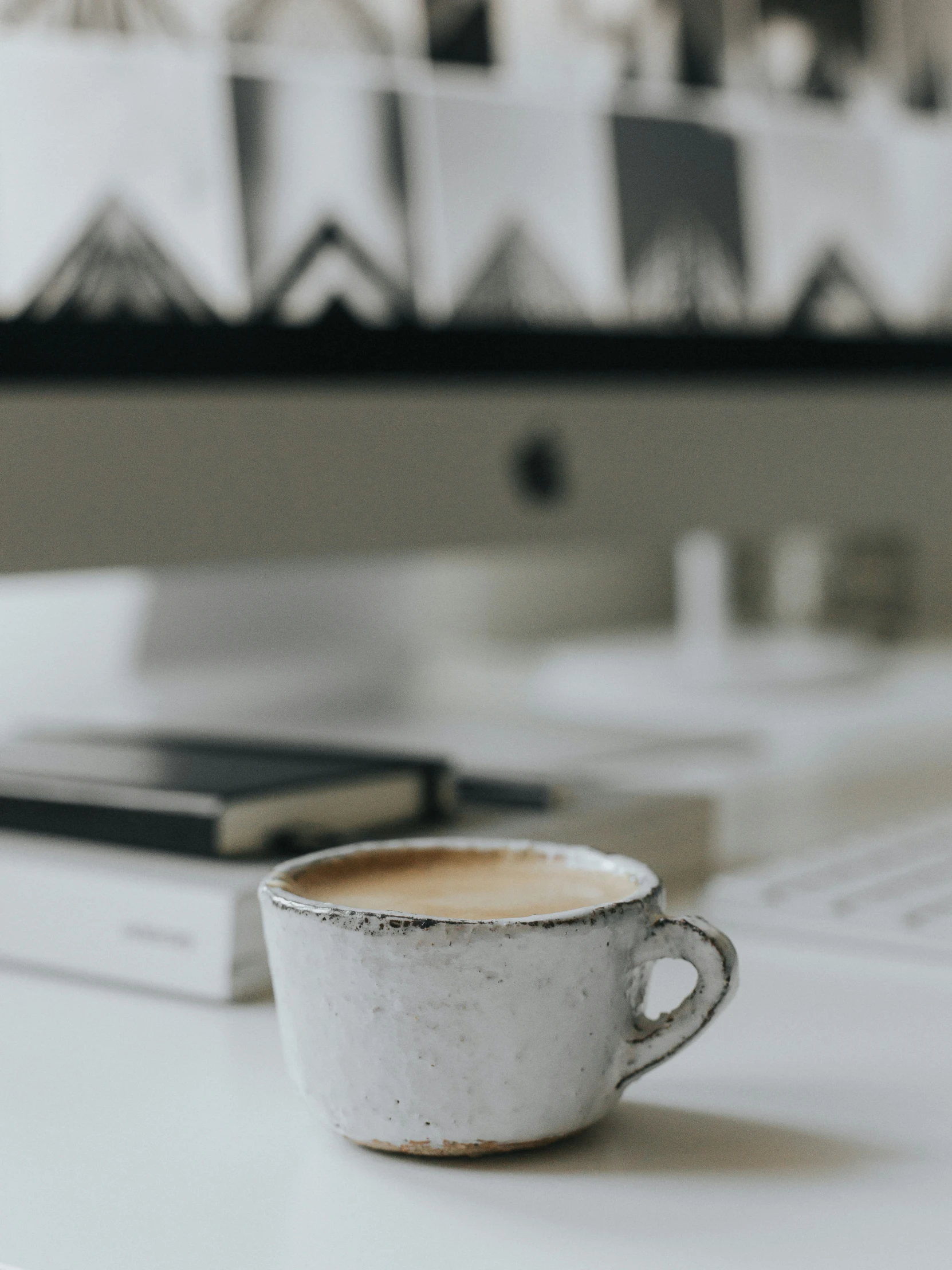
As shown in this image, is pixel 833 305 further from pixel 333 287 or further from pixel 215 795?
pixel 215 795

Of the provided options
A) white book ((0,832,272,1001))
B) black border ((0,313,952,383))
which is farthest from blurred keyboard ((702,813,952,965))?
black border ((0,313,952,383))

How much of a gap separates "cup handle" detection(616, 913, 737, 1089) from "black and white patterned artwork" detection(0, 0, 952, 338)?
31 cm

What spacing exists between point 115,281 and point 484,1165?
335mm

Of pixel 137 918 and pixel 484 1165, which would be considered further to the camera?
pixel 137 918

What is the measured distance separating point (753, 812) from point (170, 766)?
0.25 meters

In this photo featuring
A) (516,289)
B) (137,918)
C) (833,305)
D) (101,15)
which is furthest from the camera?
(833,305)

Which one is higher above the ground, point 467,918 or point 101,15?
point 101,15

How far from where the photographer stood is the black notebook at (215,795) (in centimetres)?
42

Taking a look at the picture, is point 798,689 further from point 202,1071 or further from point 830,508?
point 202,1071

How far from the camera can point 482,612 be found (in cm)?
121

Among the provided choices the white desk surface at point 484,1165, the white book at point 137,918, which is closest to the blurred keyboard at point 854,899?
the white desk surface at point 484,1165

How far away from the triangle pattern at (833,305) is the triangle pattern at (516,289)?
0.50 ft

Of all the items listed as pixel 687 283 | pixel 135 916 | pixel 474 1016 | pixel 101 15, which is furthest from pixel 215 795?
pixel 687 283

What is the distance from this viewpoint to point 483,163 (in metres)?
0.60
